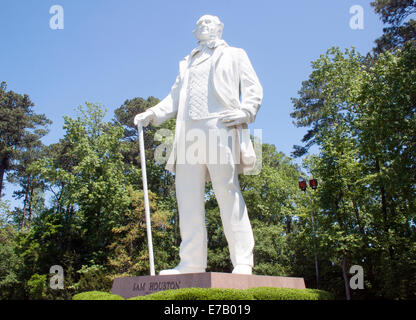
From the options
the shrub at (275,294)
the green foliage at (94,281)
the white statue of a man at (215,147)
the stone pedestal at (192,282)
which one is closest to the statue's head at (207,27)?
the white statue of a man at (215,147)

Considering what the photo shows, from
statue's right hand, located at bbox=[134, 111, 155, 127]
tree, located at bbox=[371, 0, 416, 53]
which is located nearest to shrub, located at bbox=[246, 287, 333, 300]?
statue's right hand, located at bbox=[134, 111, 155, 127]

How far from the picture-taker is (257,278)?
5.29 meters

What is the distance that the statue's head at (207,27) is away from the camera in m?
6.66

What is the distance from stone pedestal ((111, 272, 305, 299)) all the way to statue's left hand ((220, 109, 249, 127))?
2191 millimetres

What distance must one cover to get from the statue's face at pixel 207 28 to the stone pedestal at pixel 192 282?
3.90 meters

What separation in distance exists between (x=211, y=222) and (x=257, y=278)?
1991 cm

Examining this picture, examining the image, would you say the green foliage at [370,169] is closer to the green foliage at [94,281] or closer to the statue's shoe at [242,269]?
the statue's shoe at [242,269]

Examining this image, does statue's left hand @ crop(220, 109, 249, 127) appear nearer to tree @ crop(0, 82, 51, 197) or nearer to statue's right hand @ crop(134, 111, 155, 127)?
statue's right hand @ crop(134, 111, 155, 127)

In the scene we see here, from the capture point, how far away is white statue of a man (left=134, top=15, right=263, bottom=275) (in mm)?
5762

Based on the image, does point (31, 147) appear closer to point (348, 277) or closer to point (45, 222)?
point (45, 222)

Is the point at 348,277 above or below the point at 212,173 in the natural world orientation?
below

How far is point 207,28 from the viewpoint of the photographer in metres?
6.66

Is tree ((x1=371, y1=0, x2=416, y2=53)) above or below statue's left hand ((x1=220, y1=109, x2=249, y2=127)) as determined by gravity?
above
